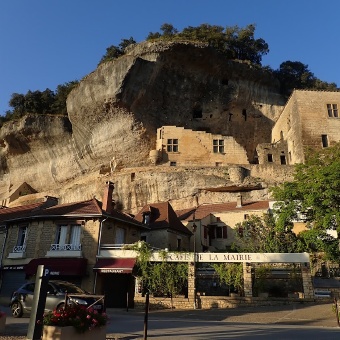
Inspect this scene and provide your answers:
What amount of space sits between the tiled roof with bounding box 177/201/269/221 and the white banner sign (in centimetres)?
1044

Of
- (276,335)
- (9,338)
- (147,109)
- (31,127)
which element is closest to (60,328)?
(9,338)

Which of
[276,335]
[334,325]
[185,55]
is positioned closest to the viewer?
[276,335]

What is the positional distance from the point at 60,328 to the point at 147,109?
128 feet

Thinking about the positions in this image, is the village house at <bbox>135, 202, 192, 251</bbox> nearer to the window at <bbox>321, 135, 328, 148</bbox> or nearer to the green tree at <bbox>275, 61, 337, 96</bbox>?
the window at <bbox>321, 135, 328, 148</bbox>

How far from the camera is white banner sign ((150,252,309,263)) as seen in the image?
18.7m

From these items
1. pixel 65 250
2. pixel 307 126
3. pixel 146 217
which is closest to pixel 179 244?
pixel 146 217

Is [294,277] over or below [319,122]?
below

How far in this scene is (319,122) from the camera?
127ft

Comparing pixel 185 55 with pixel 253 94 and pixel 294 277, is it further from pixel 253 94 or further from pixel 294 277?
pixel 294 277

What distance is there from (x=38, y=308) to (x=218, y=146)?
36.2 meters

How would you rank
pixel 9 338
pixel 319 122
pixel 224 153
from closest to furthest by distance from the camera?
pixel 9 338, pixel 319 122, pixel 224 153

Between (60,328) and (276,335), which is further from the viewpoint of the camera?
(276,335)

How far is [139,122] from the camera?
43.2 meters

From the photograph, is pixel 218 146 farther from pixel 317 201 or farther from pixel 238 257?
pixel 238 257
